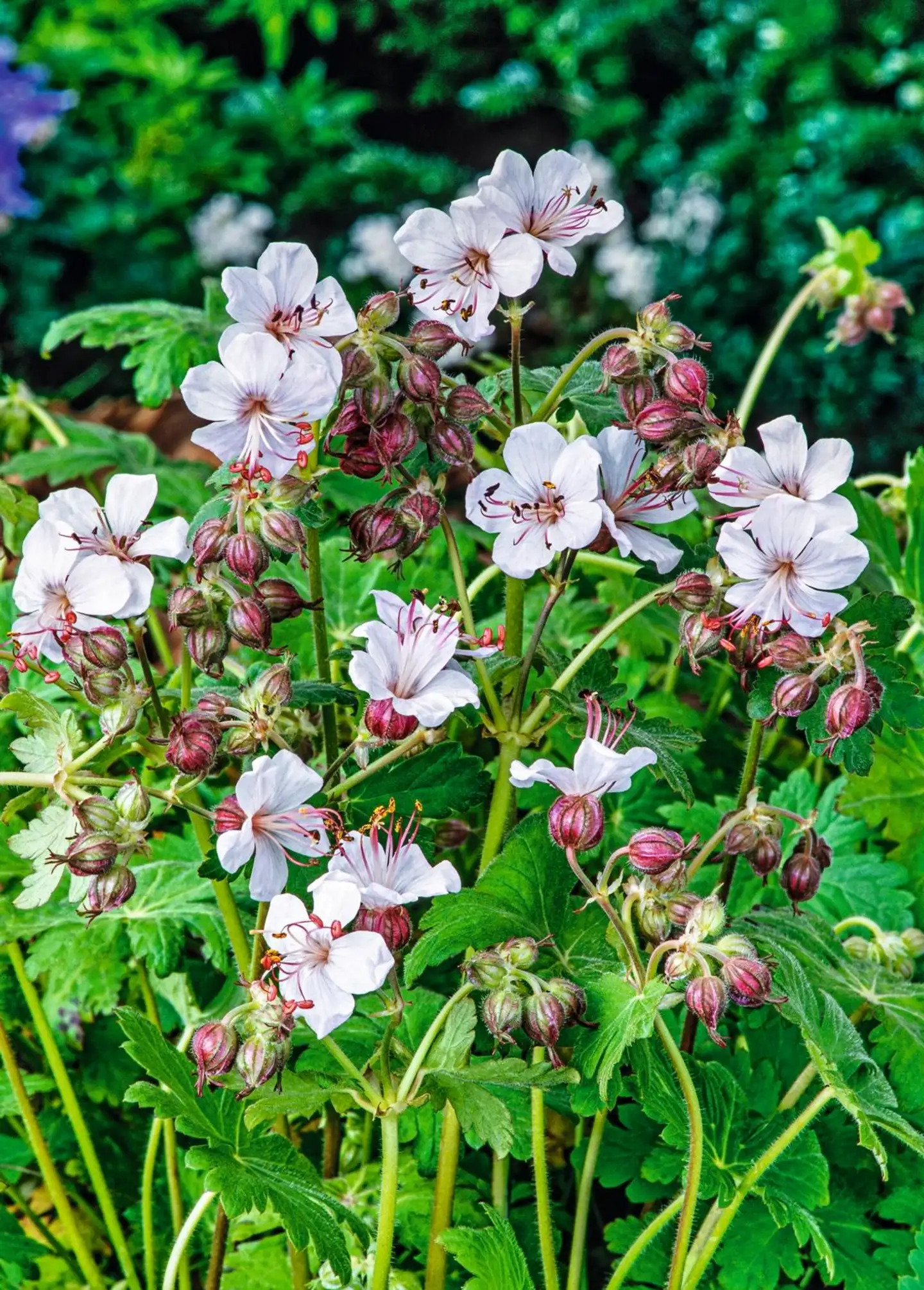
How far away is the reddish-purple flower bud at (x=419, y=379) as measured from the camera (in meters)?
0.98

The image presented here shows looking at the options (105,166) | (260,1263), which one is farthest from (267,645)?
(105,166)

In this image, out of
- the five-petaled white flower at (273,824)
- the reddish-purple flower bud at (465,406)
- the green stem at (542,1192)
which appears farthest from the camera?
the green stem at (542,1192)

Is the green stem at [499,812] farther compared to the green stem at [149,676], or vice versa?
the green stem at [499,812]

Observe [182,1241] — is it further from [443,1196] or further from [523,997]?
[523,997]

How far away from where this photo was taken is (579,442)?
1.00 m

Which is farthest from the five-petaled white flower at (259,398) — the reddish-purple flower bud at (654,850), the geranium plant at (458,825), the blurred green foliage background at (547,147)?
the blurred green foliage background at (547,147)

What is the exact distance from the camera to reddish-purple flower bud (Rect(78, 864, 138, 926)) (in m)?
0.95

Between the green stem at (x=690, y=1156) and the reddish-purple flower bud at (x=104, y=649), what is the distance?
434 mm

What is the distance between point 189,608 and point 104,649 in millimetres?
63

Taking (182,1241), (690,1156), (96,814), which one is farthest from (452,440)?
(182,1241)

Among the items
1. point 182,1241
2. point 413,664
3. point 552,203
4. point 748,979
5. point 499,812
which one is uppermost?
point 552,203

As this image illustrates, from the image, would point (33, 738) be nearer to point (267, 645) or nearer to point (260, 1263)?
point (267, 645)

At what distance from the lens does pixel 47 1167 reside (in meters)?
1.33

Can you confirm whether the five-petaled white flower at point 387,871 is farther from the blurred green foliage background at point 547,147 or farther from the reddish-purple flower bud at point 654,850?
the blurred green foliage background at point 547,147
